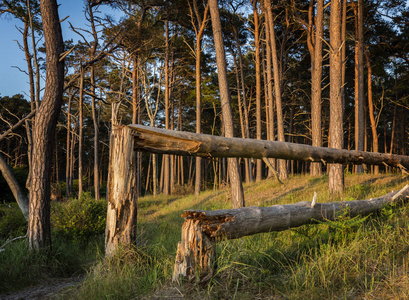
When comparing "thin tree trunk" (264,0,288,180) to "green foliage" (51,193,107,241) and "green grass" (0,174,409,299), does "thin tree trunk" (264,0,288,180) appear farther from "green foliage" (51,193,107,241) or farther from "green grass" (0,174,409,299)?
"green grass" (0,174,409,299)

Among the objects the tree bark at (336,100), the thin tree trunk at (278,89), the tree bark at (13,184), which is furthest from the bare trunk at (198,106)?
the tree bark at (13,184)

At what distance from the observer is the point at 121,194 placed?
4305 mm

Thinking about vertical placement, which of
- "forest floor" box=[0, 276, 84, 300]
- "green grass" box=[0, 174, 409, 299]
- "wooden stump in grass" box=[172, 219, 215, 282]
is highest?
"wooden stump in grass" box=[172, 219, 215, 282]

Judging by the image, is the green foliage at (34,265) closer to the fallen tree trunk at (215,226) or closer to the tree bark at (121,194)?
the tree bark at (121,194)

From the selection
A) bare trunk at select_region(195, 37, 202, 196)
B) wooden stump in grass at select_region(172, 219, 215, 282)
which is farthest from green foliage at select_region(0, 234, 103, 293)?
bare trunk at select_region(195, 37, 202, 196)

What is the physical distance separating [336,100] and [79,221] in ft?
27.4

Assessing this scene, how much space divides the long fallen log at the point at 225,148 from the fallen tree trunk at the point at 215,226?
1342 millimetres

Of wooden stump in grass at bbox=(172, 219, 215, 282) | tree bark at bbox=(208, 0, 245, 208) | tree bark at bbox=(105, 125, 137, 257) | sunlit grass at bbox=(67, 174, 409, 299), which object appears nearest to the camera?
sunlit grass at bbox=(67, 174, 409, 299)

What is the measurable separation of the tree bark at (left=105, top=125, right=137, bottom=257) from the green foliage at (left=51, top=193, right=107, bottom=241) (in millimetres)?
3657

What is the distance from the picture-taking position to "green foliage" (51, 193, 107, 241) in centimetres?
741

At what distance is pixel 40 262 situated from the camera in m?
5.38

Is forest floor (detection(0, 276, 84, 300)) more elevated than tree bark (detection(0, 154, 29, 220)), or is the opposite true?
tree bark (detection(0, 154, 29, 220))

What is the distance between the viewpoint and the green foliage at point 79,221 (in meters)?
7.41

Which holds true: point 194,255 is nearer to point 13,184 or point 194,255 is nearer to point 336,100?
point 13,184
